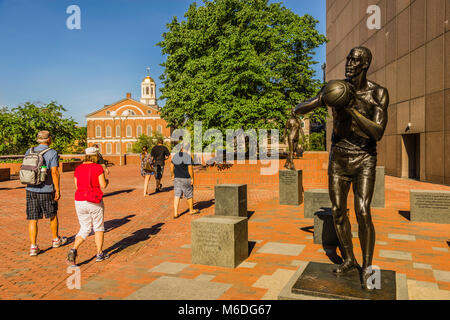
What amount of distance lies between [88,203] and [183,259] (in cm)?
176

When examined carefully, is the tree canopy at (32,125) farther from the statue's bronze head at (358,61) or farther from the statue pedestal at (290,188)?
the statue's bronze head at (358,61)

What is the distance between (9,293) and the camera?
4.46 metres

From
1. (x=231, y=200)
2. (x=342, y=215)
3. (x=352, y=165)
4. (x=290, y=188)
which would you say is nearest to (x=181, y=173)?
(x=231, y=200)

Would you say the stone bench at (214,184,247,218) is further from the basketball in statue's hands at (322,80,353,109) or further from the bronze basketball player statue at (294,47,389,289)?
the basketball in statue's hands at (322,80,353,109)

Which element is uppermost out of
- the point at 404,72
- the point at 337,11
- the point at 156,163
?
the point at 337,11

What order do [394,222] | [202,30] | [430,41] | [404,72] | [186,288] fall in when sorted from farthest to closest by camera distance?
1. [202,30]
2. [404,72]
3. [430,41]
4. [394,222]
5. [186,288]

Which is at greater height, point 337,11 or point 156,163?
point 337,11

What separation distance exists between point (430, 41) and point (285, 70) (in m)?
8.92

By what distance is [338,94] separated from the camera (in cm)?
338

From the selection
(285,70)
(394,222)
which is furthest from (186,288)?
(285,70)

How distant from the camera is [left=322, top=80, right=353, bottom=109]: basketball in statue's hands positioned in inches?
133

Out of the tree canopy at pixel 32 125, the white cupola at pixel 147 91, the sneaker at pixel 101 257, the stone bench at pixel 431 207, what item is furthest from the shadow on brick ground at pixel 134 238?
the white cupola at pixel 147 91

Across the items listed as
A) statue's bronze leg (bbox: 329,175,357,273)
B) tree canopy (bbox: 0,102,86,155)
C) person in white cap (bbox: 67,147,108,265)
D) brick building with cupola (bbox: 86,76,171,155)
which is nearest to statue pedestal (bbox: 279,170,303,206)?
person in white cap (bbox: 67,147,108,265)
